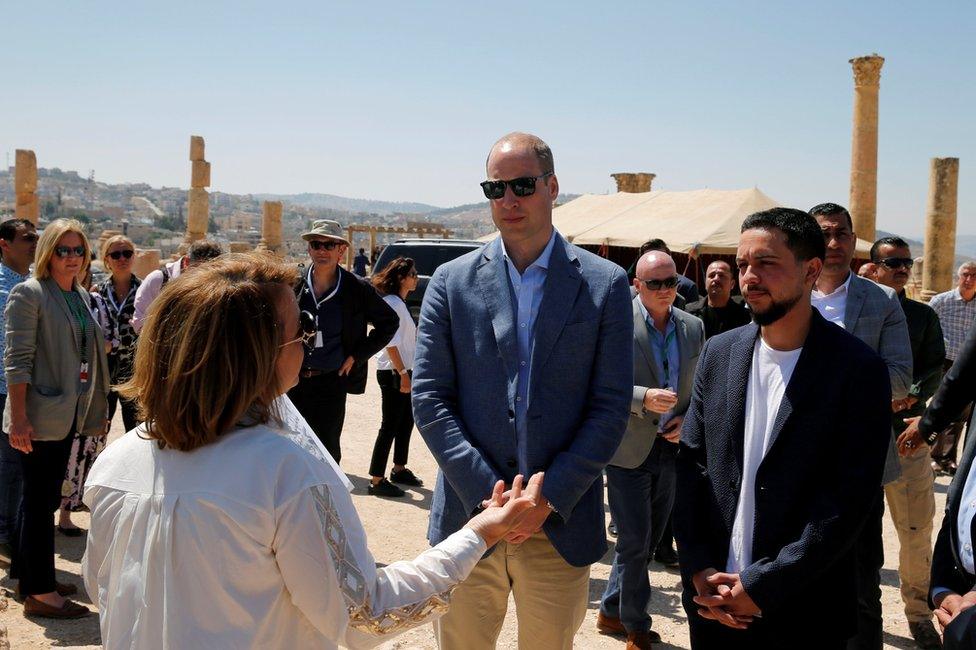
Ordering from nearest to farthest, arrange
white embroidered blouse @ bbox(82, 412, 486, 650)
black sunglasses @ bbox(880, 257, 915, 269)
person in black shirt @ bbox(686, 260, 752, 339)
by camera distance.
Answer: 1. white embroidered blouse @ bbox(82, 412, 486, 650)
2. black sunglasses @ bbox(880, 257, 915, 269)
3. person in black shirt @ bbox(686, 260, 752, 339)

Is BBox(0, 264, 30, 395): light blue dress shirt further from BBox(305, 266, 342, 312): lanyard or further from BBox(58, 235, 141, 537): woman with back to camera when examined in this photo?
BBox(305, 266, 342, 312): lanyard

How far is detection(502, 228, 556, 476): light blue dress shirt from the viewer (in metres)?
2.94

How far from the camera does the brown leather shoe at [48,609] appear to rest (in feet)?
14.7

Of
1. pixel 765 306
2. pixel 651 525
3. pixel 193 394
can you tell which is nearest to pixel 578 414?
pixel 765 306

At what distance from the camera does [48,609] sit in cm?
448

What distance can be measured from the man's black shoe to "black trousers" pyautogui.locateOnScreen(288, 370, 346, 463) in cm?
181

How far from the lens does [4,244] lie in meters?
5.33

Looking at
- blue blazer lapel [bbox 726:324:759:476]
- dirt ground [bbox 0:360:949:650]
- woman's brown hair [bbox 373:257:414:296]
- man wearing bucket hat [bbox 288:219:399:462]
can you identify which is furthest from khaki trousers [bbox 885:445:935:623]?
woman's brown hair [bbox 373:257:414:296]

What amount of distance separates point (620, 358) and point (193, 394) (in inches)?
65.6

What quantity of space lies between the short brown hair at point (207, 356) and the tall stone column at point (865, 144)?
77.0 ft

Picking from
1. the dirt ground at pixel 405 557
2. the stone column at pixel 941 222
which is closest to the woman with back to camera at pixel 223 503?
the dirt ground at pixel 405 557

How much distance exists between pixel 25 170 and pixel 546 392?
85.7 feet

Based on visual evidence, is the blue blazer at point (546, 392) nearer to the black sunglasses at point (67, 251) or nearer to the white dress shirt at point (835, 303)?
the white dress shirt at point (835, 303)

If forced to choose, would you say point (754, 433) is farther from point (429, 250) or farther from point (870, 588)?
point (429, 250)
